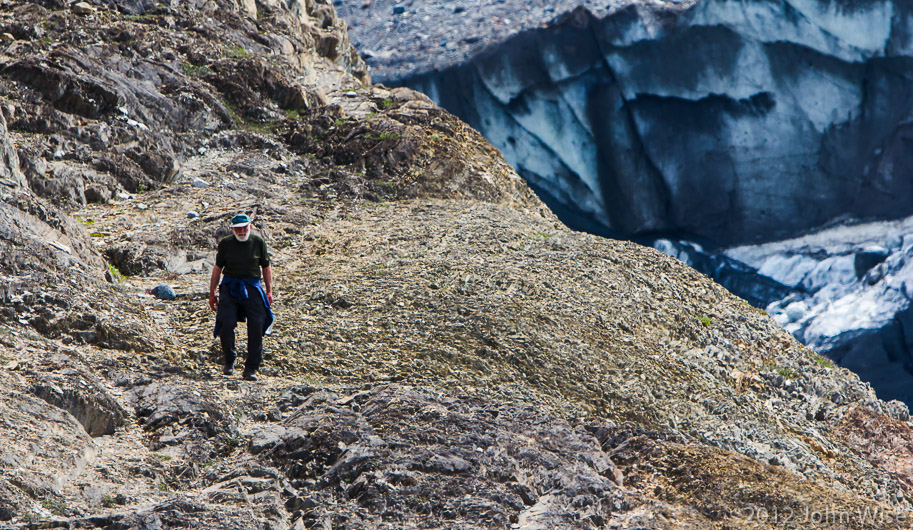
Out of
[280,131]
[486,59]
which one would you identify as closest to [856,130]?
[486,59]

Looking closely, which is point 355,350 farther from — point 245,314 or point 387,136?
point 387,136

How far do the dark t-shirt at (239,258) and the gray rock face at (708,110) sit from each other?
133 feet

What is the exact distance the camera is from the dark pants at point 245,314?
8344 millimetres

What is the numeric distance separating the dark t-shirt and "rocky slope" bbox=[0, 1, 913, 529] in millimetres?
1005

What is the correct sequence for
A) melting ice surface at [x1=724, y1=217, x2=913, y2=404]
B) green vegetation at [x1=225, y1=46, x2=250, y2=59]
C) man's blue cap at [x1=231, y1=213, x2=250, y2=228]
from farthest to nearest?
melting ice surface at [x1=724, y1=217, x2=913, y2=404], green vegetation at [x1=225, y1=46, x2=250, y2=59], man's blue cap at [x1=231, y1=213, x2=250, y2=228]

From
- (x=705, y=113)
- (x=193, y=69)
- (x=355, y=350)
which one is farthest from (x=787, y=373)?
(x=705, y=113)

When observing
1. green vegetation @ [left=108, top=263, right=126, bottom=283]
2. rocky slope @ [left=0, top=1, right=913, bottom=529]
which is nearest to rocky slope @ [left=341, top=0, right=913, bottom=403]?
rocky slope @ [left=0, top=1, right=913, bottom=529]

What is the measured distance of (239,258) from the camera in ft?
27.3

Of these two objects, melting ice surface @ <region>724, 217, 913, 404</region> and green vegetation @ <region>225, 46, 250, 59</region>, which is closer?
green vegetation @ <region>225, 46, 250, 59</region>

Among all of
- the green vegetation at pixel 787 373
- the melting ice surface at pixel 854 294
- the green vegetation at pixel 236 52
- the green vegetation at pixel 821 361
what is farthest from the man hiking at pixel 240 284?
the melting ice surface at pixel 854 294

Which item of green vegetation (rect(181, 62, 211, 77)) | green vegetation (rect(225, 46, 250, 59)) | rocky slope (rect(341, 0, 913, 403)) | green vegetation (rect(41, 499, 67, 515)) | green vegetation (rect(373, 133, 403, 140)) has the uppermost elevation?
rocky slope (rect(341, 0, 913, 403))

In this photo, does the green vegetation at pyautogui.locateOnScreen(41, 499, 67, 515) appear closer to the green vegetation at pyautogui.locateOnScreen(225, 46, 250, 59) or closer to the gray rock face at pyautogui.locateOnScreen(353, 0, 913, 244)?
the green vegetation at pyautogui.locateOnScreen(225, 46, 250, 59)

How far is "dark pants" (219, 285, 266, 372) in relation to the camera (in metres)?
8.34

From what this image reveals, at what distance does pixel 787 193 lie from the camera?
49.7 metres
